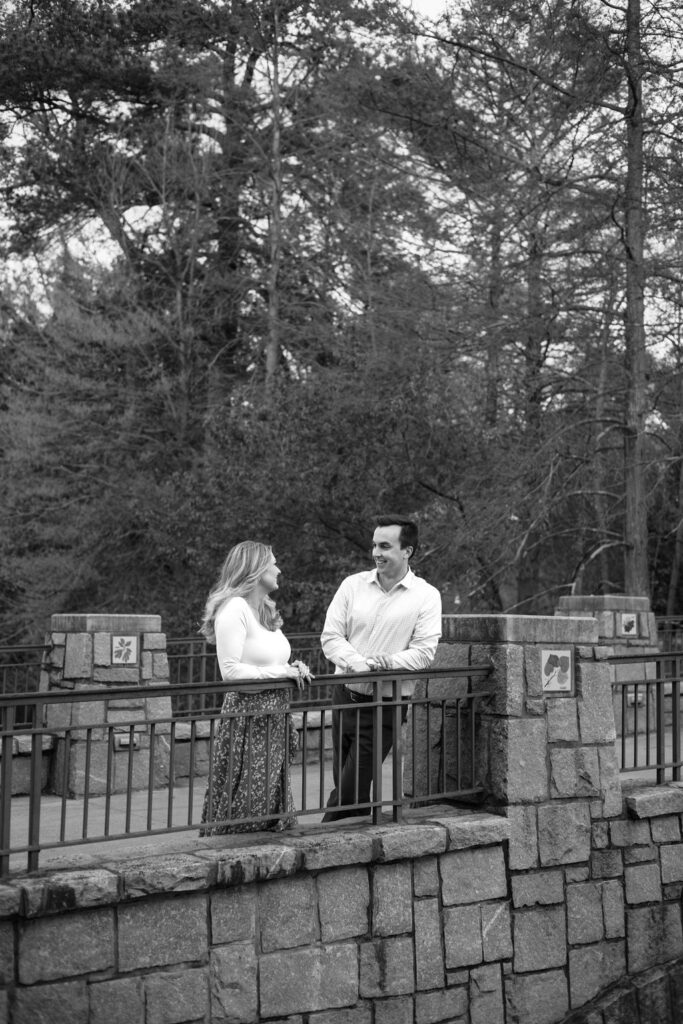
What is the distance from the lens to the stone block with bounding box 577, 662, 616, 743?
7.39 meters

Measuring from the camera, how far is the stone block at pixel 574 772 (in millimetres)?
7234

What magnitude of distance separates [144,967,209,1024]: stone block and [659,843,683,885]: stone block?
10.6ft

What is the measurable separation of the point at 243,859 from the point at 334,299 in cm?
1916

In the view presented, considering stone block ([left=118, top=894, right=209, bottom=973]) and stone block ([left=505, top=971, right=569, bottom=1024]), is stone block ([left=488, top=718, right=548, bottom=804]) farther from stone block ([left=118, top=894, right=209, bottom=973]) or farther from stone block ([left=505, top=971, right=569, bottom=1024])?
stone block ([left=118, top=894, right=209, bottom=973])

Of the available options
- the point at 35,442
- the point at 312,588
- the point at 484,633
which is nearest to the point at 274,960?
the point at 484,633

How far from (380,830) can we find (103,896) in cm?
160

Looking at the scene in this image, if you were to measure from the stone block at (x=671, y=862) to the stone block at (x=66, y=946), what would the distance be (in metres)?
3.69

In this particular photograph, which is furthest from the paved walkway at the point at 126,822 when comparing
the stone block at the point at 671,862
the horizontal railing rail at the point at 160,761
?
the stone block at the point at 671,862

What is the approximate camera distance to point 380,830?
21.5 feet

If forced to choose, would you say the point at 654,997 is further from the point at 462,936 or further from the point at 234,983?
the point at 234,983

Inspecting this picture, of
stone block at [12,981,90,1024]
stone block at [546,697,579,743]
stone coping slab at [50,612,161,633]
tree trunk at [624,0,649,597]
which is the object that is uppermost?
tree trunk at [624,0,649,597]

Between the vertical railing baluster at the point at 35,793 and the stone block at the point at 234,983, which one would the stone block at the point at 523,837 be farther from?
the vertical railing baluster at the point at 35,793

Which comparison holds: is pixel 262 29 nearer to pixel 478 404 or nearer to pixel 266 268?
pixel 266 268

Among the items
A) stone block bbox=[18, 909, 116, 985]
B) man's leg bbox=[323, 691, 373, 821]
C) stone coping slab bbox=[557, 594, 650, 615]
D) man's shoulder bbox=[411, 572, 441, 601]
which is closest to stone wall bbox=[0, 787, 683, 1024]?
stone block bbox=[18, 909, 116, 985]
